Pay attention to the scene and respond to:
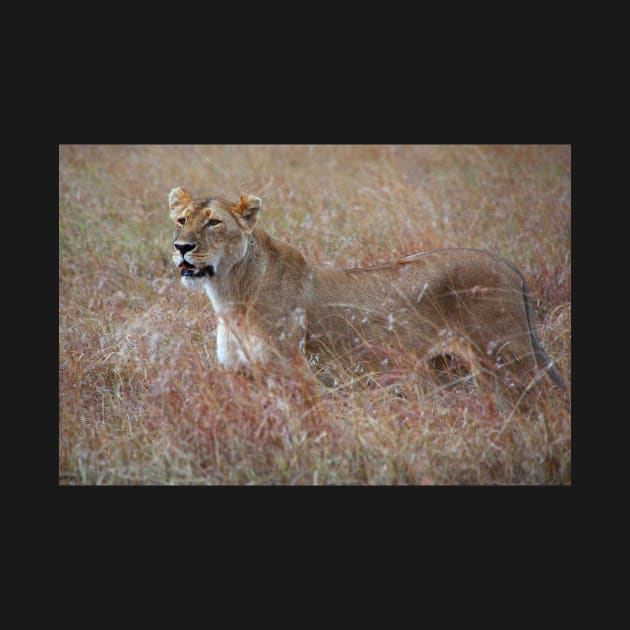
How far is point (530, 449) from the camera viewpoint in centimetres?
646

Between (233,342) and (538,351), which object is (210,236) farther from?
(538,351)

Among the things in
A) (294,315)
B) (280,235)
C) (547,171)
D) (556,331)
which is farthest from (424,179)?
(294,315)

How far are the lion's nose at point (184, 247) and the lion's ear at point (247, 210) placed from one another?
514 millimetres

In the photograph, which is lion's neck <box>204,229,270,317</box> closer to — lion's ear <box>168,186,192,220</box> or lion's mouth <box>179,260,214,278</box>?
lion's mouth <box>179,260,214,278</box>

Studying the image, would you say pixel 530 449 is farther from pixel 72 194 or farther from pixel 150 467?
pixel 72 194

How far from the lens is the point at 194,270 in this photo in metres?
6.89

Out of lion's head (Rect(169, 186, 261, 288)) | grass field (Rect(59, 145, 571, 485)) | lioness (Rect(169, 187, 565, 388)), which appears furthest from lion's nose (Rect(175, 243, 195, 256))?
grass field (Rect(59, 145, 571, 485))

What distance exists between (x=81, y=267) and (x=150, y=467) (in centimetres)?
458

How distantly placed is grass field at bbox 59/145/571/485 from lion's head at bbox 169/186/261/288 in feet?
2.10

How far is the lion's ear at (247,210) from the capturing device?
707 cm

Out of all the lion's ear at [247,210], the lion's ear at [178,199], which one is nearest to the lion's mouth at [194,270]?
the lion's ear at [247,210]

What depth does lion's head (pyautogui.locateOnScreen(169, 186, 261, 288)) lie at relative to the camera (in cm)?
683

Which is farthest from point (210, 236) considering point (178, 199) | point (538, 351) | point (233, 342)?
point (538, 351)

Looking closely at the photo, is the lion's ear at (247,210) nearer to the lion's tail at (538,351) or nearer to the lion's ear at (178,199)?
the lion's ear at (178,199)
